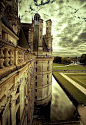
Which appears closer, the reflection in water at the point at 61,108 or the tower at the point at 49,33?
the reflection in water at the point at 61,108

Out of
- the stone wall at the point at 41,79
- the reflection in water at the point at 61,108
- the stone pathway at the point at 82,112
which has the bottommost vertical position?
the reflection in water at the point at 61,108

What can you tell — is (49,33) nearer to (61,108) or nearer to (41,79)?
(41,79)

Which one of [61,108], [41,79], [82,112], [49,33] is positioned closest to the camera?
[82,112]

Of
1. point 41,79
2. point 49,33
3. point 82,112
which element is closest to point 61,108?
point 82,112

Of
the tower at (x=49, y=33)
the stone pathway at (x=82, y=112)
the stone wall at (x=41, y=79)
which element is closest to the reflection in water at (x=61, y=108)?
the stone pathway at (x=82, y=112)

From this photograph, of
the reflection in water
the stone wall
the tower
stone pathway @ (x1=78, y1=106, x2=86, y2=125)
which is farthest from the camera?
the tower

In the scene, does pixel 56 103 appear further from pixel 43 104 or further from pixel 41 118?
pixel 41 118

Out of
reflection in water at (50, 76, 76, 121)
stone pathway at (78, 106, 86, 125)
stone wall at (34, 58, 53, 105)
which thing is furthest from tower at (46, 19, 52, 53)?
stone pathway at (78, 106, 86, 125)

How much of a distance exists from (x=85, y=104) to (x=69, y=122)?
7.40m

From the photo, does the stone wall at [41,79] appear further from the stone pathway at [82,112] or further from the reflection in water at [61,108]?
the stone pathway at [82,112]

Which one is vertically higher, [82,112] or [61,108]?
[82,112]

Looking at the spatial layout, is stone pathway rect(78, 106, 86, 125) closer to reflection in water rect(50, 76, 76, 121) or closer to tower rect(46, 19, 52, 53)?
reflection in water rect(50, 76, 76, 121)

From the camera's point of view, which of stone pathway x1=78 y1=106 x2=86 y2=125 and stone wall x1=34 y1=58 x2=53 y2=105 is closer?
stone pathway x1=78 y1=106 x2=86 y2=125

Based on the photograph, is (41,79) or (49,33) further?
(49,33)
